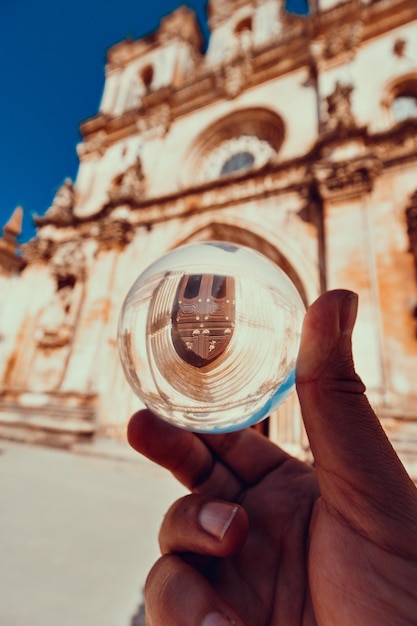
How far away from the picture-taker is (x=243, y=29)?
11906mm

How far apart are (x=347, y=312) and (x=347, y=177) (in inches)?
216

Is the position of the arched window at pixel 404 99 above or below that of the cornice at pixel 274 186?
above

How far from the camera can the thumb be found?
0.69 m

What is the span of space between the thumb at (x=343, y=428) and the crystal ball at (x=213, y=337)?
10 centimetres

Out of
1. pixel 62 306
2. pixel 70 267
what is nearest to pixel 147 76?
pixel 70 267

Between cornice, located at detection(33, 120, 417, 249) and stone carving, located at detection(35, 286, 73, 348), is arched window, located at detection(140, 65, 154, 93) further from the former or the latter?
stone carving, located at detection(35, 286, 73, 348)

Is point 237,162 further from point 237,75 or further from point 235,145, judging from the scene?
point 237,75

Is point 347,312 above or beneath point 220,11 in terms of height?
beneath

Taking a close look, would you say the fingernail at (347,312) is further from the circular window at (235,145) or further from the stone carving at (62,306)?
the circular window at (235,145)

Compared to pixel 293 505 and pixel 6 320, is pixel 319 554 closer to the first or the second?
pixel 293 505

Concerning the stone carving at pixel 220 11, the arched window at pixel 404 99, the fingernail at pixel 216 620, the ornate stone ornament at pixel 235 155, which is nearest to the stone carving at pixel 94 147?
the ornate stone ornament at pixel 235 155

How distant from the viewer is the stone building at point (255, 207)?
4.84m

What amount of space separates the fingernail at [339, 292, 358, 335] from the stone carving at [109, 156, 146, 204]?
331 inches

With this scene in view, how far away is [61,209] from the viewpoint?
9664 millimetres
